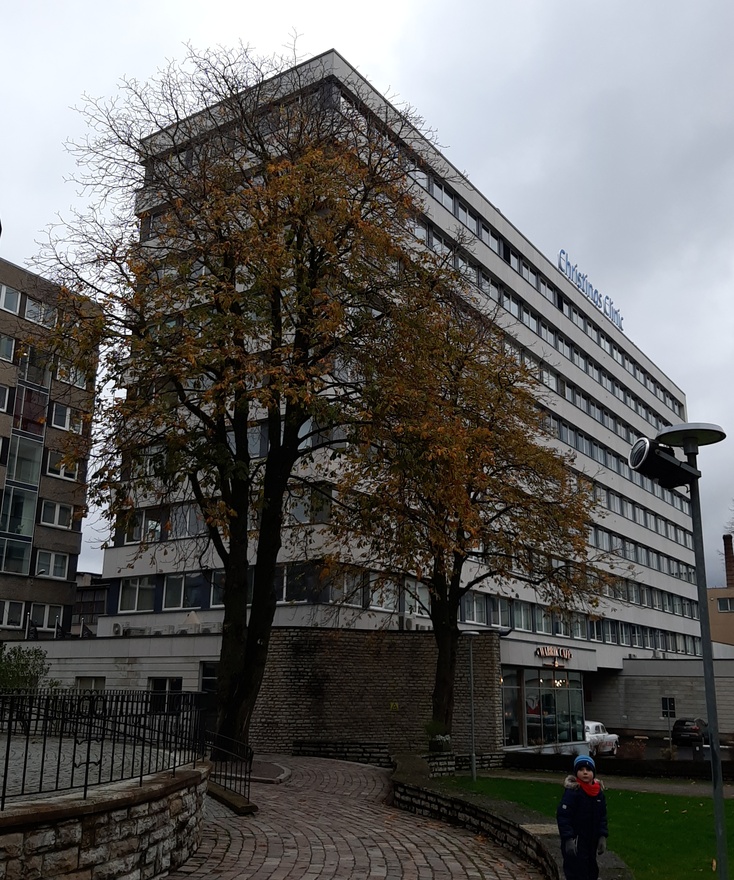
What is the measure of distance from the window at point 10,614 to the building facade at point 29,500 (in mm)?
46

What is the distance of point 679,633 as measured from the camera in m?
67.2

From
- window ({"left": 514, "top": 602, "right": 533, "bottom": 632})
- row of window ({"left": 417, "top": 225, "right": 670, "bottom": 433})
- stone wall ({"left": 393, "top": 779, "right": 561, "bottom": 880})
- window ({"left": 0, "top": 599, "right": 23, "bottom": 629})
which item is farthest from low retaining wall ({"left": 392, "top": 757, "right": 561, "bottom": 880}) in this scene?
window ({"left": 0, "top": 599, "right": 23, "bottom": 629})

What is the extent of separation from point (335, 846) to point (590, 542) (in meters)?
42.9

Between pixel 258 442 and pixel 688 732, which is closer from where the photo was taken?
pixel 258 442

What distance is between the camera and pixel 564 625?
46719mm

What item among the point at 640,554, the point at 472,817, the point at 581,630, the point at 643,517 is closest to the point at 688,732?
the point at 581,630

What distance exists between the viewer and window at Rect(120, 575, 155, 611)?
120 ft

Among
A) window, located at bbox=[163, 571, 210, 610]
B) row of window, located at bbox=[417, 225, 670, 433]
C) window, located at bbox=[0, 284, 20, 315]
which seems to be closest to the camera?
window, located at bbox=[163, 571, 210, 610]

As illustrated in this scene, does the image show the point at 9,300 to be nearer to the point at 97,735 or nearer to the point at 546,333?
the point at 546,333

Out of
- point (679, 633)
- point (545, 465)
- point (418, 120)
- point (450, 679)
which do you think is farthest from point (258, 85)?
point (679, 633)

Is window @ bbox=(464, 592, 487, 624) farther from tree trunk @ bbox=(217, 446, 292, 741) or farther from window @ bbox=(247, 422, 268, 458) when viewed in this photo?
tree trunk @ bbox=(217, 446, 292, 741)

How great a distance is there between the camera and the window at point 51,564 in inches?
1742

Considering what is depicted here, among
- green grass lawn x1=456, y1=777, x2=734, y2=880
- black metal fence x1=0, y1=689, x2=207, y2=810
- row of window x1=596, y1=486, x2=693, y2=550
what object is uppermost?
row of window x1=596, y1=486, x2=693, y2=550

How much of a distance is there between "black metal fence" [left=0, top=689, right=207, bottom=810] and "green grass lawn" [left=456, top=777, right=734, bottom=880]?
551 centimetres
